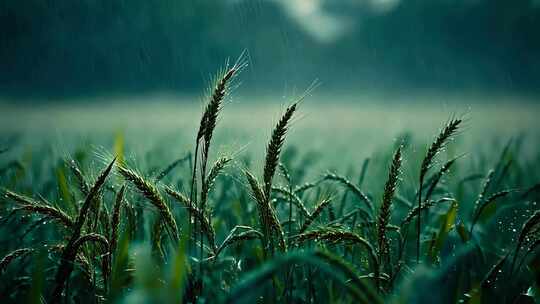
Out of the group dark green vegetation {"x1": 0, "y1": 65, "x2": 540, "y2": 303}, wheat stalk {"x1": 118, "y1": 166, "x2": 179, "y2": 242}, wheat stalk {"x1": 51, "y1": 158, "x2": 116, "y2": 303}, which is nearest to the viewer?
dark green vegetation {"x1": 0, "y1": 65, "x2": 540, "y2": 303}

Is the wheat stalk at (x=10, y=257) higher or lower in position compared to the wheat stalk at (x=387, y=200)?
lower

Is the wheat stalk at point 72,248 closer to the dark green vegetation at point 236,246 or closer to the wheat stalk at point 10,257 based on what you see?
the dark green vegetation at point 236,246

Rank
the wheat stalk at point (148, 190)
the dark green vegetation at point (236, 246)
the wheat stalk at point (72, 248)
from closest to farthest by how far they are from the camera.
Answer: the dark green vegetation at point (236, 246)
the wheat stalk at point (72, 248)
the wheat stalk at point (148, 190)

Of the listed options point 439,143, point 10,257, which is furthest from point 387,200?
A: point 10,257

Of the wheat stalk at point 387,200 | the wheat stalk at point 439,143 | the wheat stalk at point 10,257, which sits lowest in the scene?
the wheat stalk at point 10,257

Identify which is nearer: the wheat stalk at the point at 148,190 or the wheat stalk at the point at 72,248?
the wheat stalk at the point at 72,248

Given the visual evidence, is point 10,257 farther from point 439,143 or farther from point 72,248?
point 439,143

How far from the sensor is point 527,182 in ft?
15.7

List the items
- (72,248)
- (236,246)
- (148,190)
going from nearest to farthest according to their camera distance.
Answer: (72,248) < (148,190) < (236,246)

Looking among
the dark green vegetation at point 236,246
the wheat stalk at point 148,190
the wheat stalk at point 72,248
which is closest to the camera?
the dark green vegetation at point 236,246

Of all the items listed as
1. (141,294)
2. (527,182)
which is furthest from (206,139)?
(527,182)

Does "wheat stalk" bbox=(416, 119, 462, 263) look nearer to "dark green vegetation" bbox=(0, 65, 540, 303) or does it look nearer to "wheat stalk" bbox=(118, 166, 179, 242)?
"dark green vegetation" bbox=(0, 65, 540, 303)

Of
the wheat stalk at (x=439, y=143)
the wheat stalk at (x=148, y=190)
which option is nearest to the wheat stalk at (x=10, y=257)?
the wheat stalk at (x=148, y=190)

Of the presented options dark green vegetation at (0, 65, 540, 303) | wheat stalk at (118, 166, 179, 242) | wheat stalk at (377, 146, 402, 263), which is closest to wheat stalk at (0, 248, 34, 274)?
dark green vegetation at (0, 65, 540, 303)
